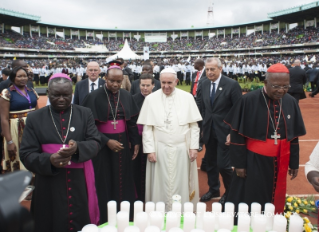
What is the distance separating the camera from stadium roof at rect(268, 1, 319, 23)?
4371cm

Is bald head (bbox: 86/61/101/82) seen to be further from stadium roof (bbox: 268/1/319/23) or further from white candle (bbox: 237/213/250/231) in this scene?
stadium roof (bbox: 268/1/319/23)

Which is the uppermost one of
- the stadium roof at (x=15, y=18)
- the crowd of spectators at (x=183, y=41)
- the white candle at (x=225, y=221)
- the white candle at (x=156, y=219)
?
the stadium roof at (x=15, y=18)

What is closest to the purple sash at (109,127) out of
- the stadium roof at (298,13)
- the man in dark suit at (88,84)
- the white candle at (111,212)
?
the white candle at (111,212)

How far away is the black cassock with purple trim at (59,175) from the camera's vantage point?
104 inches

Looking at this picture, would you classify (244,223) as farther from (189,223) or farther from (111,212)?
(111,212)

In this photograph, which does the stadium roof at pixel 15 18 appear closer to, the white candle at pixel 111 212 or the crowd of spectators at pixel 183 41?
the crowd of spectators at pixel 183 41

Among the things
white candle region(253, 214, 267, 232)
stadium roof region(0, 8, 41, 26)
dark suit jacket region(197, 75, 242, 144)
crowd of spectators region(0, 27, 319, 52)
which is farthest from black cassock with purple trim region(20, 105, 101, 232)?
stadium roof region(0, 8, 41, 26)

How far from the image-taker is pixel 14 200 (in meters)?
0.80

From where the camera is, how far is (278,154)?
3201 millimetres

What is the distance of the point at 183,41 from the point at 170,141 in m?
70.0

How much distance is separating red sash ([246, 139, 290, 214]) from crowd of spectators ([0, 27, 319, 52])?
48.2 metres

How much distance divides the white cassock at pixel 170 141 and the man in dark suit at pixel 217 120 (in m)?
0.64

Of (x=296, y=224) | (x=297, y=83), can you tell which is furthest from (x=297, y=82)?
(x=296, y=224)

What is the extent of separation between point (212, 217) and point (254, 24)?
225 ft
